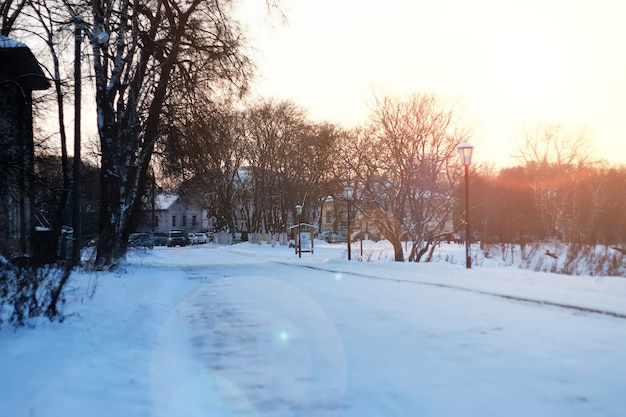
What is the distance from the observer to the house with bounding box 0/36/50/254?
9891 mm

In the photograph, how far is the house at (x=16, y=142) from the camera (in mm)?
9891

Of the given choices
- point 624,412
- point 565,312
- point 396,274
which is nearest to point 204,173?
point 396,274

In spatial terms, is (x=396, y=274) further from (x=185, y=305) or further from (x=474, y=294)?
(x=185, y=305)

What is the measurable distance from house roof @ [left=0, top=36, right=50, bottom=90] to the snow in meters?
10.5

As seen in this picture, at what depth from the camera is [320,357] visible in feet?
19.5

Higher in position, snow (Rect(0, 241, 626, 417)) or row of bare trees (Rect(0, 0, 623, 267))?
row of bare trees (Rect(0, 0, 623, 267))

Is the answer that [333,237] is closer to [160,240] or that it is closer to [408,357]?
[160,240]

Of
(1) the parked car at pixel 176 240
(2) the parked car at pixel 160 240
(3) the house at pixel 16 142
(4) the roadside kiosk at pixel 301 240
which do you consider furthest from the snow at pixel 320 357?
(2) the parked car at pixel 160 240

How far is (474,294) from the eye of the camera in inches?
452

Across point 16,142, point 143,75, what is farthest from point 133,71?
point 16,142

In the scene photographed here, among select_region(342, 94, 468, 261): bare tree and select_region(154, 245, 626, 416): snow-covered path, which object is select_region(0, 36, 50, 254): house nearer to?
select_region(154, 245, 626, 416): snow-covered path

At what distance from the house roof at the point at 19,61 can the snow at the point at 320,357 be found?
414 inches

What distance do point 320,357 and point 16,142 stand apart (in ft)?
28.8

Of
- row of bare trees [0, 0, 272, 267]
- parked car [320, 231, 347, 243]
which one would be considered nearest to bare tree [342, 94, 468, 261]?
row of bare trees [0, 0, 272, 267]
